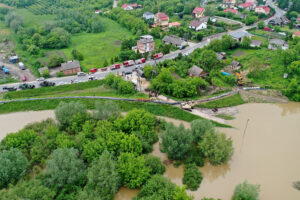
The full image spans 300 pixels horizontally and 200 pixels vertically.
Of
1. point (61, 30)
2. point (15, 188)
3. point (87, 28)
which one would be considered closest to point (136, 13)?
point (87, 28)

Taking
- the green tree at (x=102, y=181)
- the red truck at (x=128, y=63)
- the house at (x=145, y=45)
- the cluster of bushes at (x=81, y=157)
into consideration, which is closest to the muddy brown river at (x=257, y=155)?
the green tree at (x=102, y=181)

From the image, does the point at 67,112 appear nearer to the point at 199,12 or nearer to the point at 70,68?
the point at 70,68

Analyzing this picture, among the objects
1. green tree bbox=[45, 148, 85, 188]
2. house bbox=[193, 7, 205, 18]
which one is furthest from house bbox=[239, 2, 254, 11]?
green tree bbox=[45, 148, 85, 188]

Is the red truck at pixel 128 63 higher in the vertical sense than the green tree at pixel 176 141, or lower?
higher

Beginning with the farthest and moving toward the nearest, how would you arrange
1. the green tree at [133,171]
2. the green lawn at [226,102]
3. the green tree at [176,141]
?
the green lawn at [226,102]
the green tree at [176,141]
the green tree at [133,171]

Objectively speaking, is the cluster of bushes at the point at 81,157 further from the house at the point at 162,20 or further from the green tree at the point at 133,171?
the house at the point at 162,20

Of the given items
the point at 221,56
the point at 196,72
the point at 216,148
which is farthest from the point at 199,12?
the point at 216,148

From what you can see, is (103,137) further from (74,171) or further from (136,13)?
(136,13)
